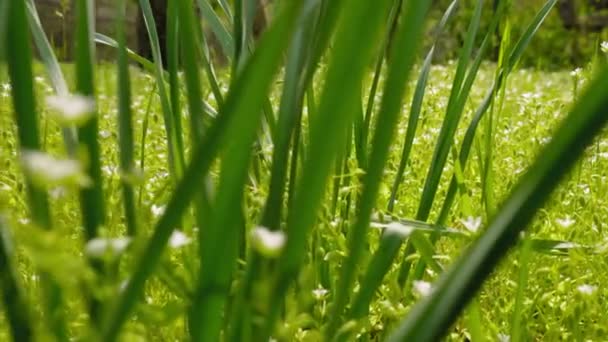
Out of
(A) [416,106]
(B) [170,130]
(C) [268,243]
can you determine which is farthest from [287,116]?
(A) [416,106]

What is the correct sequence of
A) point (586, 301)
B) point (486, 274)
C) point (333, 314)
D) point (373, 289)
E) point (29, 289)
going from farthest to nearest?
point (29, 289)
point (586, 301)
point (373, 289)
point (333, 314)
point (486, 274)

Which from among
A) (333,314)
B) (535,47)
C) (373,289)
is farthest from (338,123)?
(535,47)

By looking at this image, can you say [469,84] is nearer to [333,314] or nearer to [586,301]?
[586,301]

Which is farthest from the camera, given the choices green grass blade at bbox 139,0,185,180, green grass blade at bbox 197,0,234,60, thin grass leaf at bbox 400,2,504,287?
green grass blade at bbox 197,0,234,60

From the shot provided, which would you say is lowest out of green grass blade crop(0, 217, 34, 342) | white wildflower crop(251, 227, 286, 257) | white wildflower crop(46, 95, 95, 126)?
green grass blade crop(0, 217, 34, 342)

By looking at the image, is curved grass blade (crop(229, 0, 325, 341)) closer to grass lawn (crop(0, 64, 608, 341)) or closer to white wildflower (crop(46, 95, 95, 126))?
grass lawn (crop(0, 64, 608, 341))

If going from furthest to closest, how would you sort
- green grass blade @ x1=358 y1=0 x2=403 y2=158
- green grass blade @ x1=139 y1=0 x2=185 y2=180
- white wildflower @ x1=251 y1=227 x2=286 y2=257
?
green grass blade @ x1=358 y1=0 x2=403 y2=158 < green grass blade @ x1=139 y1=0 x2=185 y2=180 < white wildflower @ x1=251 y1=227 x2=286 y2=257

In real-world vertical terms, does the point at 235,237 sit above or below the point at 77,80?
below

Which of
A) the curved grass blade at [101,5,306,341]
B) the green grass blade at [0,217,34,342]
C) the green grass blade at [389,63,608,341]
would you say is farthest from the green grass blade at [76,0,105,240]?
the green grass blade at [389,63,608,341]
